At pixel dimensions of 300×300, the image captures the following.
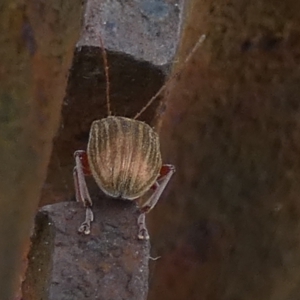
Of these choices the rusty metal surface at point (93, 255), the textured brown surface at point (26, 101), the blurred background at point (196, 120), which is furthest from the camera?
the textured brown surface at point (26, 101)

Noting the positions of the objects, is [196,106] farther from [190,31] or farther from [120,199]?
[120,199]

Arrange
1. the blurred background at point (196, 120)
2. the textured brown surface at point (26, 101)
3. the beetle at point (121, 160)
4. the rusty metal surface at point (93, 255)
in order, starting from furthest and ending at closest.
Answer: the textured brown surface at point (26, 101), the blurred background at point (196, 120), the beetle at point (121, 160), the rusty metal surface at point (93, 255)

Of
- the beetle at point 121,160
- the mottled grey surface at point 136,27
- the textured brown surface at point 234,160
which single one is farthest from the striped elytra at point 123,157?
the textured brown surface at point 234,160

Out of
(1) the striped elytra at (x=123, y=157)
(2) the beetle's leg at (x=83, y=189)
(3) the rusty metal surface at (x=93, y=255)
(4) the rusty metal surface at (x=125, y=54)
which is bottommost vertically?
(3) the rusty metal surface at (x=93, y=255)

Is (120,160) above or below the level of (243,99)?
below

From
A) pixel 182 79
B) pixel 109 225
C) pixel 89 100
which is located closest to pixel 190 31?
pixel 182 79

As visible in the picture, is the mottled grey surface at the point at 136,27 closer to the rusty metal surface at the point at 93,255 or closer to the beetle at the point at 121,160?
the beetle at the point at 121,160
